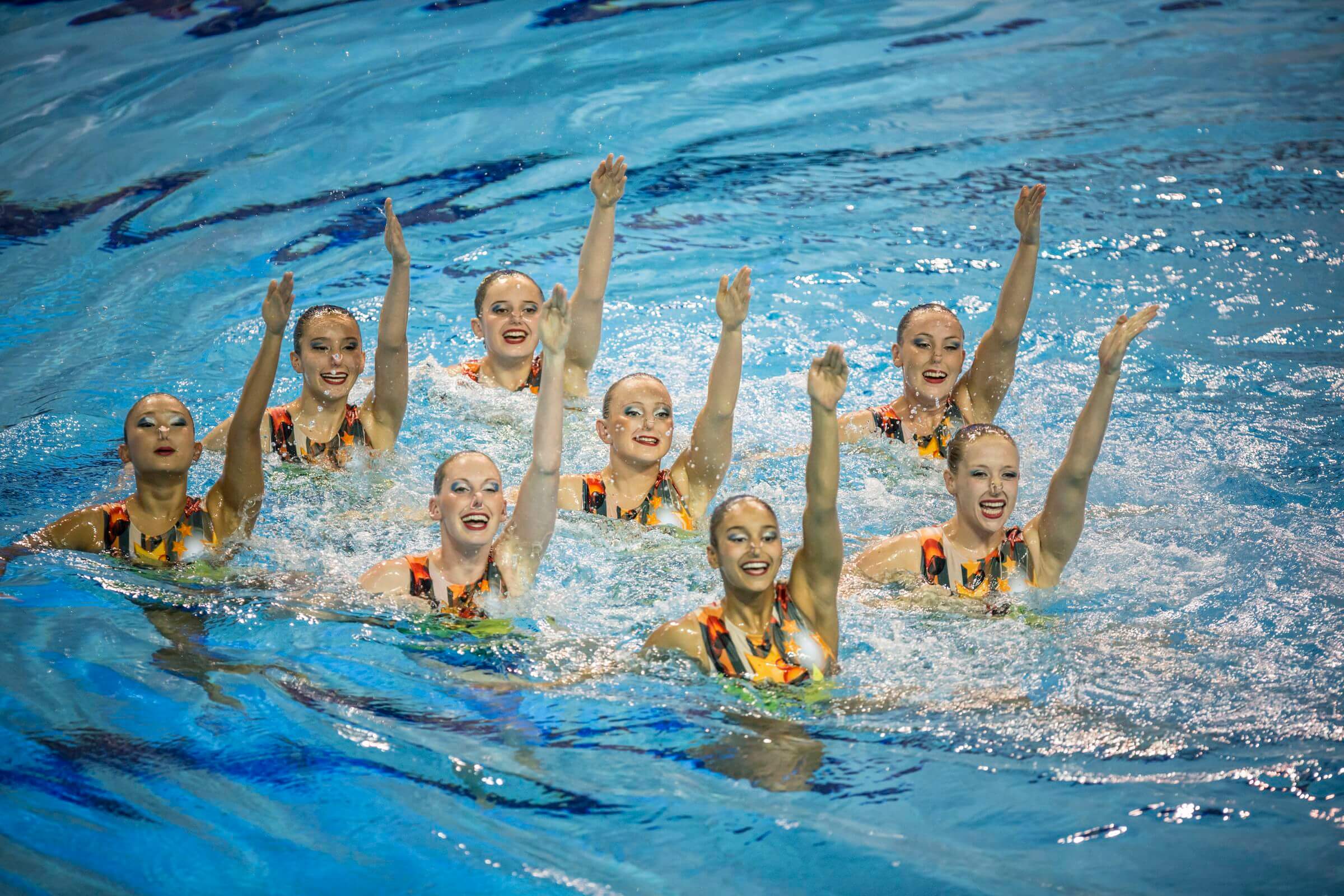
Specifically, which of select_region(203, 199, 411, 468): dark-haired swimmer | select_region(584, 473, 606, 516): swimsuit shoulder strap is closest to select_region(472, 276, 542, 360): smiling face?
select_region(203, 199, 411, 468): dark-haired swimmer

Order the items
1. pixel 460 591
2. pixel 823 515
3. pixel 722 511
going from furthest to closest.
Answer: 1. pixel 460 591
2. pixel 722 511
3. pixel 823 515

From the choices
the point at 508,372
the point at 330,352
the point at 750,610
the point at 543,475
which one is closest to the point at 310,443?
the point at 330,352

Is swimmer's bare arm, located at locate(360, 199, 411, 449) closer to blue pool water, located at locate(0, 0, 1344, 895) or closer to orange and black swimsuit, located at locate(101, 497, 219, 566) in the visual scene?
blue pool water, located at locate(0, 0, 1344, 895)

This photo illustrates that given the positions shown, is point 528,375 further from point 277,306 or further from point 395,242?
point 277,306

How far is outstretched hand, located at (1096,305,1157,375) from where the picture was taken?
4.75 meters

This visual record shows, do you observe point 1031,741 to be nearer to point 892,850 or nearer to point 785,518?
point 892,850

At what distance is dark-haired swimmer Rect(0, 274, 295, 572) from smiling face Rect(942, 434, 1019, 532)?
3.09m

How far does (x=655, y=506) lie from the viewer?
612cm

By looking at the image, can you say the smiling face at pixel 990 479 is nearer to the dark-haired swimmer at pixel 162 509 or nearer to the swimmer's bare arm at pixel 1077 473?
the swimmer's bare arm at pixel 1077 473

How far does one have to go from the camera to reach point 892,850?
3.96 m

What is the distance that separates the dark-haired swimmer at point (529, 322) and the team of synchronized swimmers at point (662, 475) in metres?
0.03

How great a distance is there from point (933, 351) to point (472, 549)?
300 centimetres

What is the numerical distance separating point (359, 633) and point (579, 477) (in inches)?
58.3

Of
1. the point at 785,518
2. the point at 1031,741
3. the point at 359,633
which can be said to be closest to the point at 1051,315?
the point at 785,518
